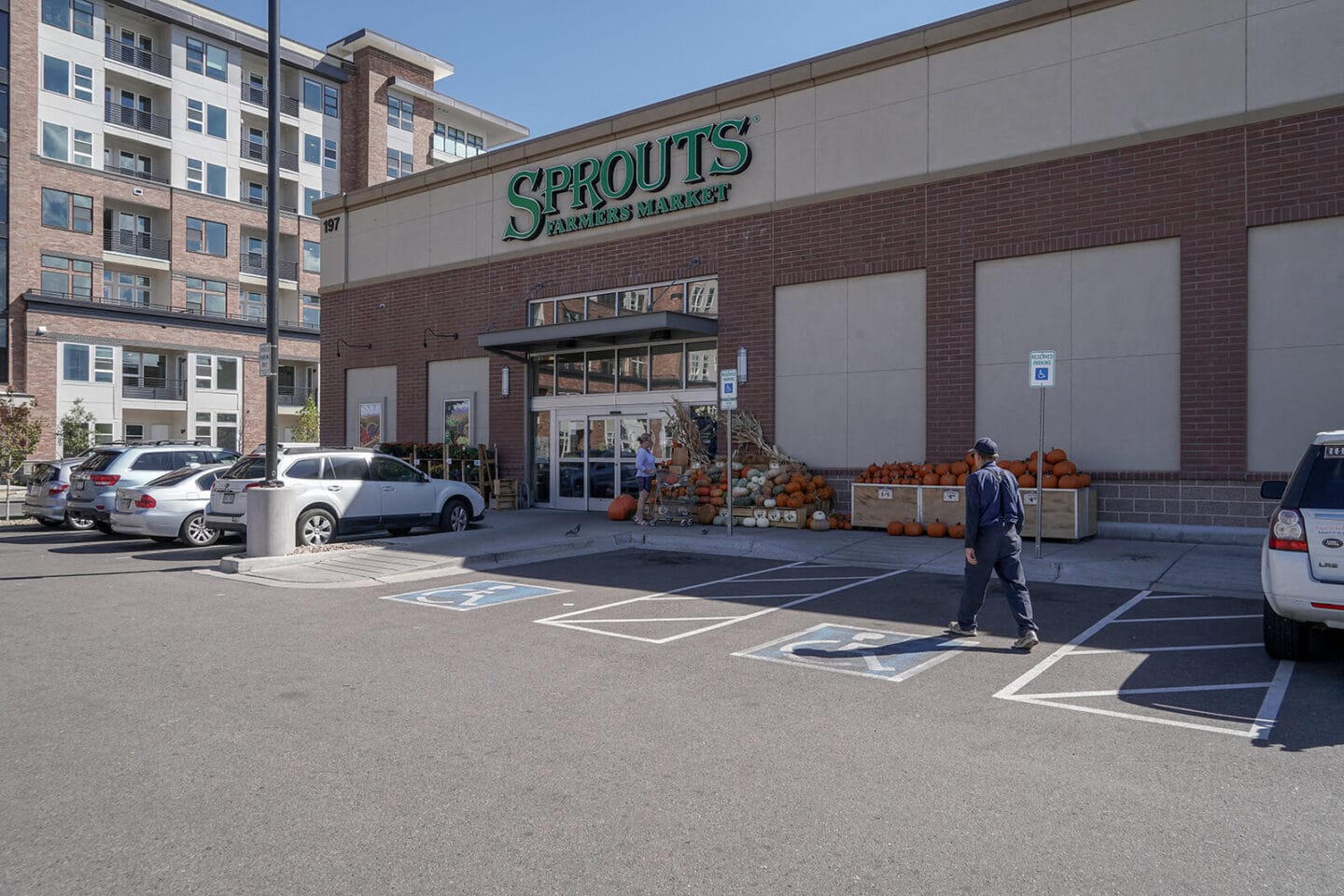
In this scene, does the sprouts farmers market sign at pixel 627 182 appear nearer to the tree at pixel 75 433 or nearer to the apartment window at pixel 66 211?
the tree at pixel 75 433

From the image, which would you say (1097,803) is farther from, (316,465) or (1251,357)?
(316,465)

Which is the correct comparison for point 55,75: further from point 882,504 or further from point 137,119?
point 882,504

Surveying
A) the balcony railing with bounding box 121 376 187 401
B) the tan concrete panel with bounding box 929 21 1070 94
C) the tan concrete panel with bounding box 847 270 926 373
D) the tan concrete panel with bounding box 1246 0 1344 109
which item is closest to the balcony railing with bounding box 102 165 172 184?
the balcony railing with bounding box 121 376 187 401

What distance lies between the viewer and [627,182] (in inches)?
804

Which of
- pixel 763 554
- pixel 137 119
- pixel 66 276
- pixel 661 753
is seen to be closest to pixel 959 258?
pixel 763 554

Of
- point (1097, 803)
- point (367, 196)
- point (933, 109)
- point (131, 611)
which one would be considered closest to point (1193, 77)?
point (933, 109)

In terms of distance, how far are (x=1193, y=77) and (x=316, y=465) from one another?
49.4ft

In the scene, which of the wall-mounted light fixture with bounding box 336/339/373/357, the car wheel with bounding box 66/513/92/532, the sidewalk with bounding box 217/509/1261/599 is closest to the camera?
the sidewalk with bounding box 217/509/1261/599

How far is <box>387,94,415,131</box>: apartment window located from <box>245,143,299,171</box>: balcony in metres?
5.84

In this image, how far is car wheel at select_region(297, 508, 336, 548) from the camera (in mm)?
14242

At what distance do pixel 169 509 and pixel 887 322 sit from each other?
42.8 ft

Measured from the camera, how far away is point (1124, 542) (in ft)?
45.6

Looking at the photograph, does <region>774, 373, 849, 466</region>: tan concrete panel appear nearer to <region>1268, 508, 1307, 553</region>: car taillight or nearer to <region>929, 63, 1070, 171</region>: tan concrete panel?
<region>929, 63, 1070, 171</region>: tan concrete panel

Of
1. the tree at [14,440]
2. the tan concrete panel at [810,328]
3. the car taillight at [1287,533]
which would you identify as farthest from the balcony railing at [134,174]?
the car taillight at [1287,533]
